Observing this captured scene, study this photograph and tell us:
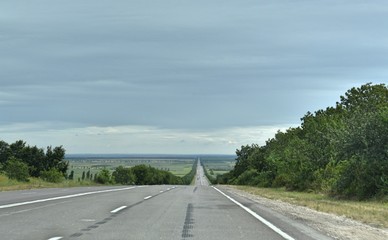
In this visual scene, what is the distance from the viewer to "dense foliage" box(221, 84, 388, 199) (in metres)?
26.8

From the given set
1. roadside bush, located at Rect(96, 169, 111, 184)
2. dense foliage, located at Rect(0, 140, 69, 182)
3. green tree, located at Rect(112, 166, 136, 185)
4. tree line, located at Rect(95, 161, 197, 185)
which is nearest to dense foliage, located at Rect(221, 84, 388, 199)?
roadside bush, located at Rect(96, 169, 111, 184)

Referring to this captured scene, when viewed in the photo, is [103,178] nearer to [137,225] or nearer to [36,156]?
[36,156]

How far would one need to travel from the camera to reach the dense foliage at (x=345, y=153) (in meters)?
26.8

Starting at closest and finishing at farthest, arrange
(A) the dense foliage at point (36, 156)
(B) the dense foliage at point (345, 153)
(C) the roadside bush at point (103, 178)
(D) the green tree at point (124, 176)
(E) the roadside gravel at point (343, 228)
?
(E) the roadside gravel at point (343, 228) < (B) the dense foliage at point (345, 153) < (C) the roadside bush at point (103, 178) < (A) the dense foliage at point (36, 156) < (D) the green tree at point (124, 176)

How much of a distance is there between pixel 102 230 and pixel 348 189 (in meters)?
21.8

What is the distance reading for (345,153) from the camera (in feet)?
91.8

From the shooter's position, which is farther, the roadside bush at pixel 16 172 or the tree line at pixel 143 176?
the tree line at pixel 143 176

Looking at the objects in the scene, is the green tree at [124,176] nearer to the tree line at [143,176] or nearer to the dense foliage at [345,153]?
the tree line at [143,176]

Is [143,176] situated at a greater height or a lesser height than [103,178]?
greater

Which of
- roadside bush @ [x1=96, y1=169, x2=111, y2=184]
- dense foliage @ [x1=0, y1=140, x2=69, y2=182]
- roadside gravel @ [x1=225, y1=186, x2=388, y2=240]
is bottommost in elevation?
roadside gravel @ [x1=225, y1=186, x2=388, y2=240]

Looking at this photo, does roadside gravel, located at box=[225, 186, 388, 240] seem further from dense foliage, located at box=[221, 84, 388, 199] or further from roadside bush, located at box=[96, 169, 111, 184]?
roadside bush, located at box=[96, 169, 111, 184]

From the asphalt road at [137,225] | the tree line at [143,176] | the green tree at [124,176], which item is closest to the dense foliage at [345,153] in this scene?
the asphalt road at [137,225]

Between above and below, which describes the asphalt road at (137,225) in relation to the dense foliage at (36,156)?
below

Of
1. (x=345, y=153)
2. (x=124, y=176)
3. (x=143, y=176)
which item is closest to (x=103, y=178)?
(x=345, y=153)
